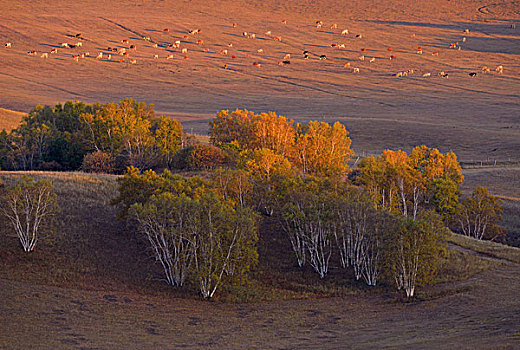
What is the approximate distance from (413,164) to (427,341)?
1305 inches

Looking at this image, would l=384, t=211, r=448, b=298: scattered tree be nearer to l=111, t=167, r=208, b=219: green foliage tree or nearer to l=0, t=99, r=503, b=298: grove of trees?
l=0, t=99, r=503, b=298: grove of trees

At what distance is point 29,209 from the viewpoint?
32844mm

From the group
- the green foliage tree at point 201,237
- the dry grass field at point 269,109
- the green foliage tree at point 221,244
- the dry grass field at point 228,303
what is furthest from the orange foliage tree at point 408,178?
the green foliage tree at point 201,237

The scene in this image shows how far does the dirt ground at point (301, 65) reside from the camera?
311 feet

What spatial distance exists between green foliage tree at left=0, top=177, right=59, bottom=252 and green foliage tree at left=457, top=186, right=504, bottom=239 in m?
28.7

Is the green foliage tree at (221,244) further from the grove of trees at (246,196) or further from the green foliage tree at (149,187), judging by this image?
the green foliage tree at (149,187)

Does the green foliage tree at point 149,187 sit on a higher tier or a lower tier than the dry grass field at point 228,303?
higher

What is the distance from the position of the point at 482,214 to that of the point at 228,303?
24.4 metres

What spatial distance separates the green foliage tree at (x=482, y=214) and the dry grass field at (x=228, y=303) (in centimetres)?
801

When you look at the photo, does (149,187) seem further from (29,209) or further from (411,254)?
(411,254)

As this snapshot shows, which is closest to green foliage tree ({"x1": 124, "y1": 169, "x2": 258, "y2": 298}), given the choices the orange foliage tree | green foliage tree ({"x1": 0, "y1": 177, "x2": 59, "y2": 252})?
green foliage tree ({"x1": 0, "y1": 177, "x2": 59, "y2": 252})

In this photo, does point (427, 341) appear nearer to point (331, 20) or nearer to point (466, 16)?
point (331, 20)

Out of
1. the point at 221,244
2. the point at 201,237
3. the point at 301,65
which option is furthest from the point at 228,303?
the point at 301,65

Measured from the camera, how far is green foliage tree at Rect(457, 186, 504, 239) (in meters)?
45.1
